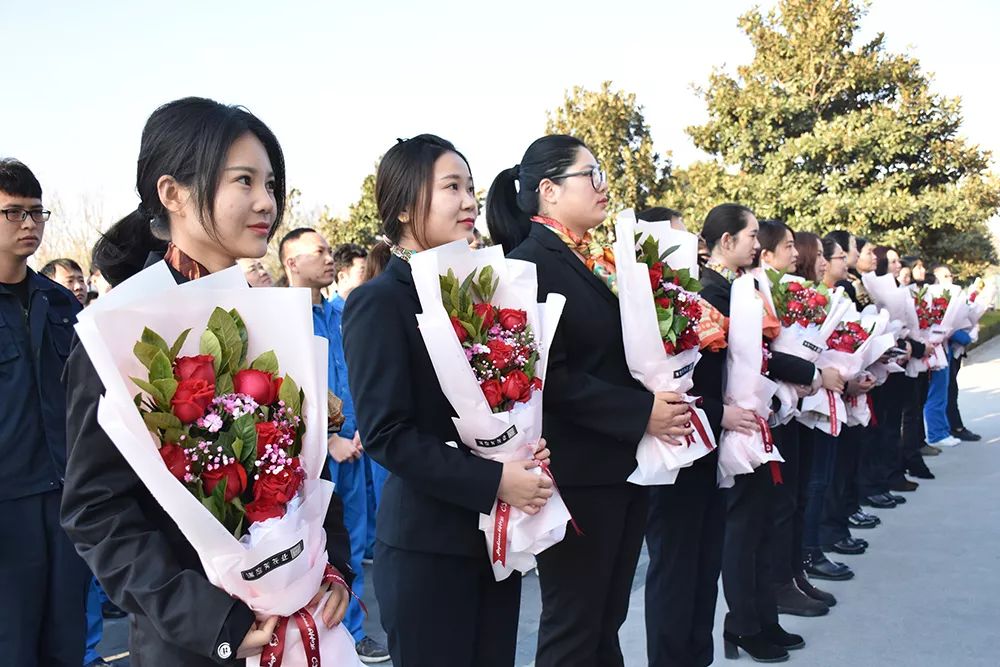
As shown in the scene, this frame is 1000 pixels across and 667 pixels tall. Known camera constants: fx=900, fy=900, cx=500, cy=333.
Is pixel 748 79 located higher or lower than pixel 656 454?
higher

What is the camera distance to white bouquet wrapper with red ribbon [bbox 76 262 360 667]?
1.42m

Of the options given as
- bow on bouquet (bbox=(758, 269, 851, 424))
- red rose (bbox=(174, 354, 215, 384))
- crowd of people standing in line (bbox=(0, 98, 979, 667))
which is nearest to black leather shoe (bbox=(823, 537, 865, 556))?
crowd of people standing in line (bbox=(0, 98, 979, 667))

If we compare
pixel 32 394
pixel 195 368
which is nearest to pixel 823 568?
pixel 32 394

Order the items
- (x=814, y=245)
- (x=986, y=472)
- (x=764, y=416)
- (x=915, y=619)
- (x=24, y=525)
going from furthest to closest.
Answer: (x=986, y=472)
(x=814, y=245)
(x=915, y=619)
(x=764, y=416)
(x=24, y=525)

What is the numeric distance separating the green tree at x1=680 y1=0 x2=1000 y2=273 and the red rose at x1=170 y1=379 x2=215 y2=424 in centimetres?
1814

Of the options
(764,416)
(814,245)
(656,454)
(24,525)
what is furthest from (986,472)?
(24,525)

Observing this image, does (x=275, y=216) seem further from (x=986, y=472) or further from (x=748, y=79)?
(x=748, y=79)

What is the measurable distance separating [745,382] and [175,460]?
275 cm

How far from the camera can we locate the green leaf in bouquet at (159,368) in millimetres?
1518

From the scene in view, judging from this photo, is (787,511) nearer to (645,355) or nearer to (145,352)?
(645,355)

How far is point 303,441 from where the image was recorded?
1.67 m

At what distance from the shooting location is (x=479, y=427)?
2264 millimetres

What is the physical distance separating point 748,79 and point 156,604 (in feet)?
66.0

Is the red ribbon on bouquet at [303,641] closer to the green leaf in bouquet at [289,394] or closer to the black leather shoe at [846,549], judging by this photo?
the green leaf in bouquet at [289,394]
